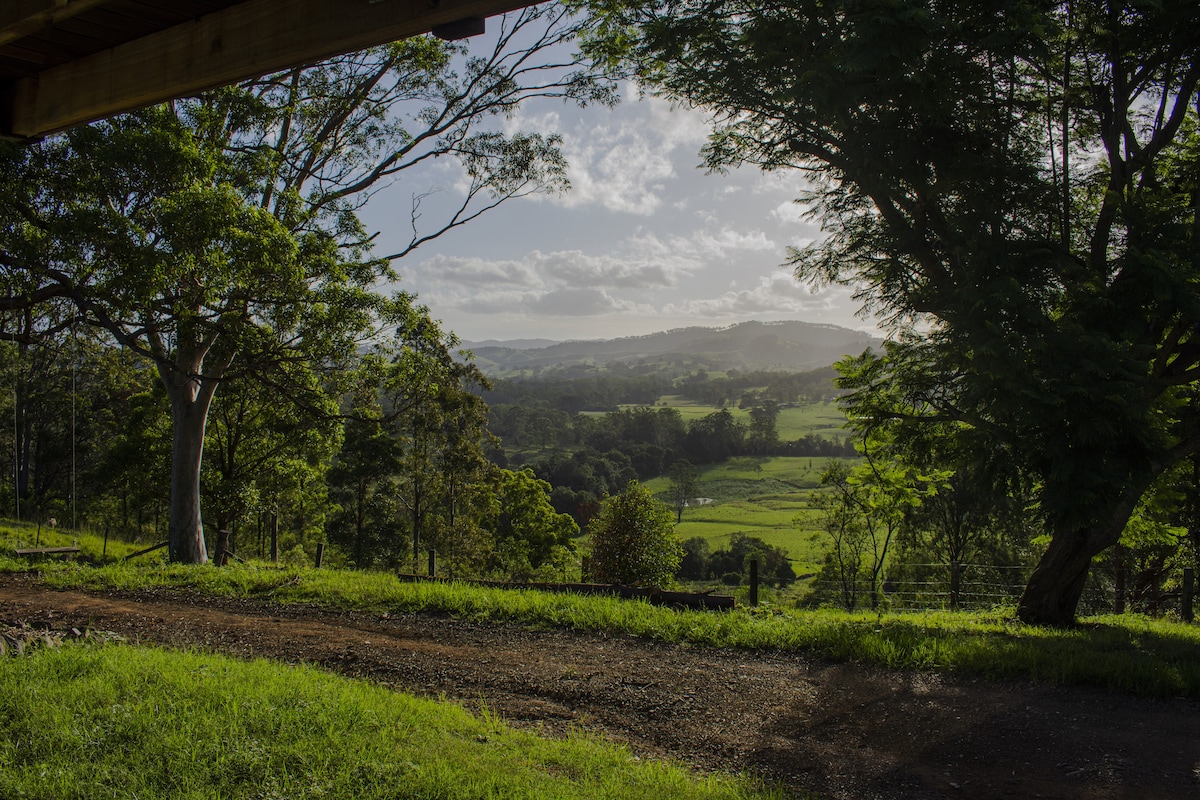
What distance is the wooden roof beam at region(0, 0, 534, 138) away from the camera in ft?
8.15

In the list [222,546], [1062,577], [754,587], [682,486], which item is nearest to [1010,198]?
[1062,577]

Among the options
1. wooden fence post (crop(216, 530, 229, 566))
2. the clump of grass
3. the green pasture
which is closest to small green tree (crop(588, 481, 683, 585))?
wooden fence post (crop(216, 530, 229, 566))

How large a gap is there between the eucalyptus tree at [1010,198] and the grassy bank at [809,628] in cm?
135

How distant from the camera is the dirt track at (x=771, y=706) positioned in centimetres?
413

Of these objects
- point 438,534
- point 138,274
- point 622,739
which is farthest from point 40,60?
point 438,534

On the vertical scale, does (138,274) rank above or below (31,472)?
above

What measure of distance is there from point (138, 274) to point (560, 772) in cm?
937

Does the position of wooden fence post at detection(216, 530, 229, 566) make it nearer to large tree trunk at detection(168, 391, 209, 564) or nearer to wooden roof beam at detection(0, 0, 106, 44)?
large tree trunk at detection(168, 391, 209, 564)

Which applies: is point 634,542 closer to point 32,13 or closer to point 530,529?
point 530,529

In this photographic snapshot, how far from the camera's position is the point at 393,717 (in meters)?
4.34

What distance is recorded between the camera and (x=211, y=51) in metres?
3.02

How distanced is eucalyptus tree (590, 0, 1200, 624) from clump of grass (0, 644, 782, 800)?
17.7ft

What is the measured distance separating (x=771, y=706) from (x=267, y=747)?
3308 millimetres

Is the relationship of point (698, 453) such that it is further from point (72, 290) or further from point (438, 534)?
point (72, 290)
